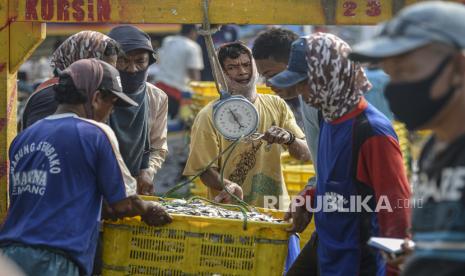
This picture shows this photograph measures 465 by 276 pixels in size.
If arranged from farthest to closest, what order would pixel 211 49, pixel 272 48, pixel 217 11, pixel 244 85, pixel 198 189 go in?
pixel 198 189, pixel 244 85, pixel 272 48, pixel 211 49, pixel 217 11

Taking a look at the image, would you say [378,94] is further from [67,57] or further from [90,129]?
[90,129]

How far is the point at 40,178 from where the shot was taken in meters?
5.12

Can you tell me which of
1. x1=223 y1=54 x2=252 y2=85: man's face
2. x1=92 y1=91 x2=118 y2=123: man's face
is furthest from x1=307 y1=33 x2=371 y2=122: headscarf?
x1=223 y1=54 x2=252 y2=85: man's face

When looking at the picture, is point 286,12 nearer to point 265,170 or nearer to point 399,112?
point 265,170

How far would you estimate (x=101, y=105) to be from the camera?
214 inches

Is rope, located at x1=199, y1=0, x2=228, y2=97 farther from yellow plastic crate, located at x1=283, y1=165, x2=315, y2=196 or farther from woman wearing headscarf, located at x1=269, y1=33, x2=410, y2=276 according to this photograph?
yellow plastic crate, located at x1=283, y1=165, x2=315, y2=196

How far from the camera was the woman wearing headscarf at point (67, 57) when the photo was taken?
6137 millimetres

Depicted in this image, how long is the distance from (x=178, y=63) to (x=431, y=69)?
45.7 feet

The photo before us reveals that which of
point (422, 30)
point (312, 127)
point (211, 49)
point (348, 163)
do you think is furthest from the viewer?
point (211, 49)

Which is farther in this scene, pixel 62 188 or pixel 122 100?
pixel 122 100

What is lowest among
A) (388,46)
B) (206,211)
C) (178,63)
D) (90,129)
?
(206,211)

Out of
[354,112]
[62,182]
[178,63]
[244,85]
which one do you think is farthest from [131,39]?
[178,63]

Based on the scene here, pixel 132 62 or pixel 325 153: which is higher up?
pixel 132 62

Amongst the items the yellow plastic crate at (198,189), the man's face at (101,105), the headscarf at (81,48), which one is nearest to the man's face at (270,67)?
the headscarf at (81,48)
